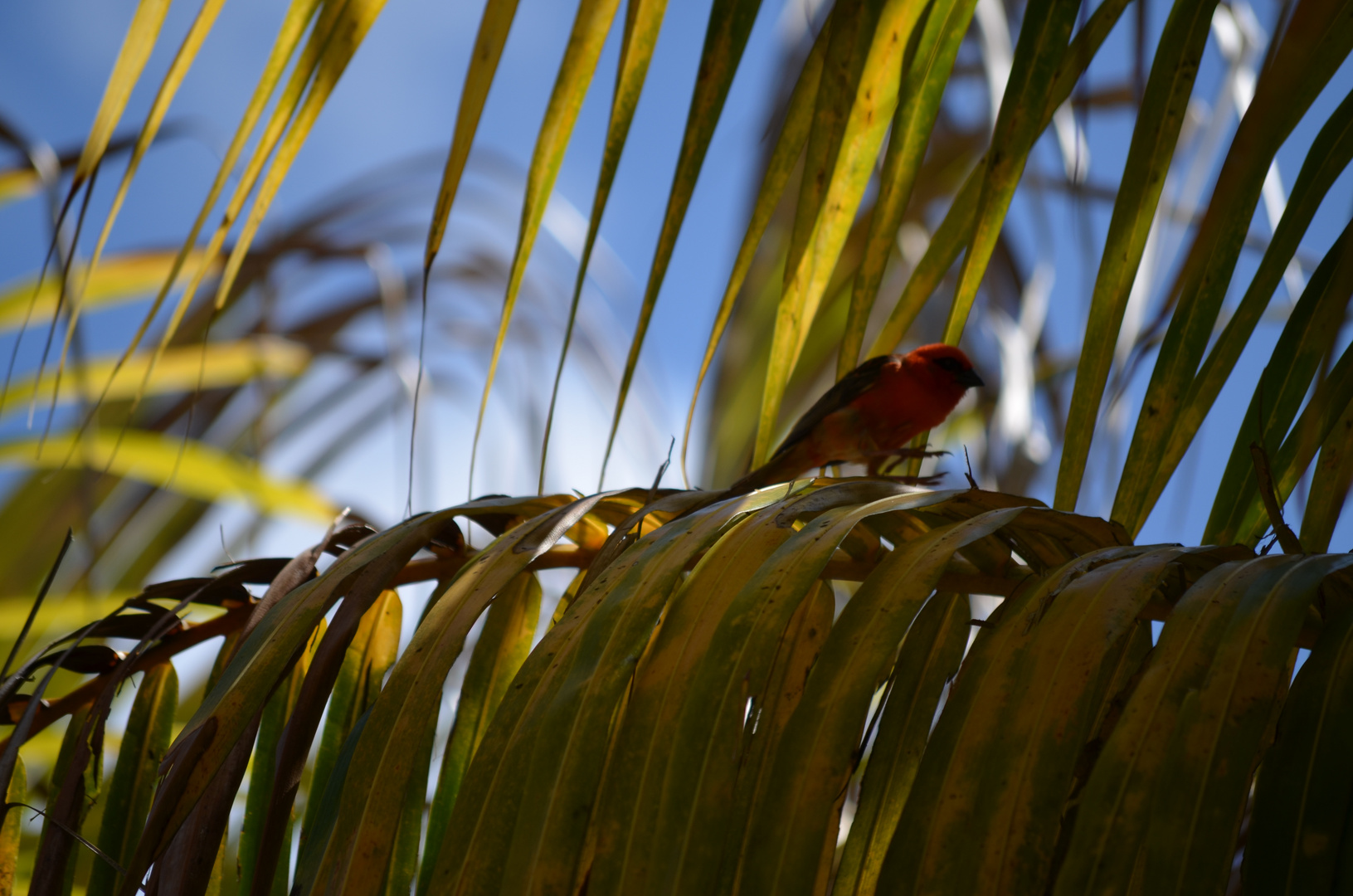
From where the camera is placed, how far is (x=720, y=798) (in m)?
0.84

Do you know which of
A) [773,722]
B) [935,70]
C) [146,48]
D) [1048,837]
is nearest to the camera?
[1048,837]

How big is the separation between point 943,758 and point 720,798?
18 cm

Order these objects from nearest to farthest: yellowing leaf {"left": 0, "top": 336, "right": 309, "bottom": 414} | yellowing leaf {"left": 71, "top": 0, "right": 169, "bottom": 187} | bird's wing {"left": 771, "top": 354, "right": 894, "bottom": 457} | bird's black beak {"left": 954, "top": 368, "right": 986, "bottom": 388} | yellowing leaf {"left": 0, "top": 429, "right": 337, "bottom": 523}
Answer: yellowing leaf {"left": 71, "top": 0, "right": 169, "bottom": 187}
yellowing leaf {"left": 0, "top": 429, "right": 337, "bottom": 523}
yellowing leaf {"left": 0, "top": 336, "right": 309, "bottom": 414}
bird's wing {"left": 771, "top": 354, "right": 894, "bottom": 457}
bird's black beak {"left": 954, "top": 368, "right": 986, "bottom": 388}

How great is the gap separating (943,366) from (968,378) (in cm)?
15

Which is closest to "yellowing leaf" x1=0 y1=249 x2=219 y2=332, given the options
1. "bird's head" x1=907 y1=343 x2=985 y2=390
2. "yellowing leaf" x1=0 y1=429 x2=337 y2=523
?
"yellowing leaf" x1=0 y1=429 x2=337 y2=523

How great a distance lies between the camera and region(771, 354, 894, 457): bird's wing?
10.1ft

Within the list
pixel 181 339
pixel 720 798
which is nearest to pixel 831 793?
pixel 720 798

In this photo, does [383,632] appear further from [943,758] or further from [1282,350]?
[1282,350]

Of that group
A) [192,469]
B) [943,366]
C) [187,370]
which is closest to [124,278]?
[187,370]

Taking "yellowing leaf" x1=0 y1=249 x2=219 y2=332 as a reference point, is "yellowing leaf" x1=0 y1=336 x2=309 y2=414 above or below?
below

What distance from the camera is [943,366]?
3.56m

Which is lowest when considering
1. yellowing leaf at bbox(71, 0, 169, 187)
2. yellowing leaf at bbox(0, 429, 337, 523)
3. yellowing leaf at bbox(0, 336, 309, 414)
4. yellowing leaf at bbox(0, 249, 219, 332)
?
yellowing leaf at bbox(71, 0, 169, 187)

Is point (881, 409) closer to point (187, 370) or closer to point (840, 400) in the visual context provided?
point (840, 400)

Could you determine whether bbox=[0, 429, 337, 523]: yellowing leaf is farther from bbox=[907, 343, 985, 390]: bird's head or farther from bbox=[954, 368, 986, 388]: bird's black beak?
bbox=[954, 368, 986, 388]: bird's black beak
